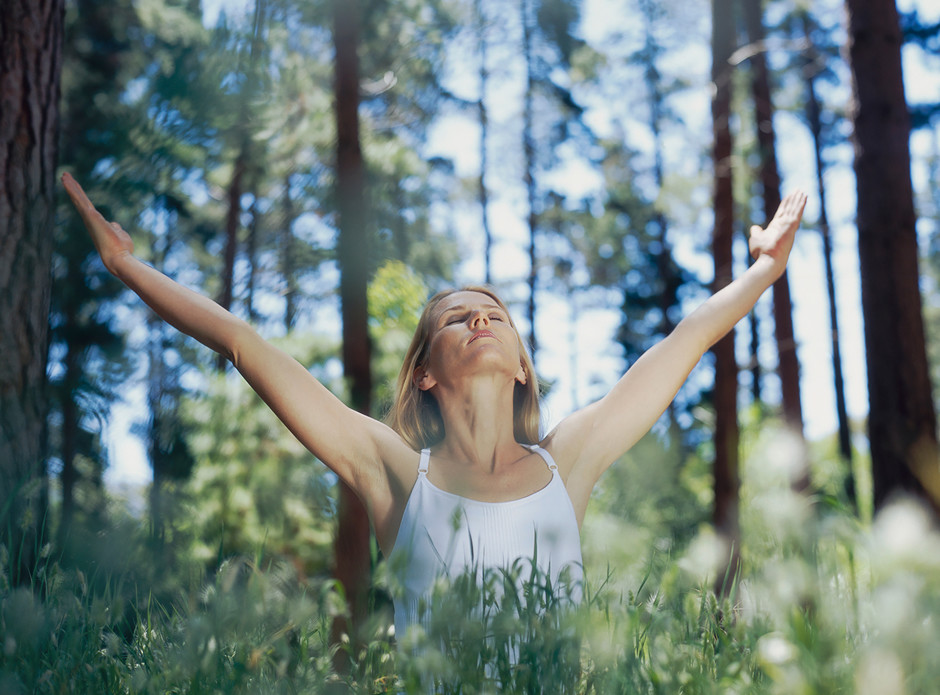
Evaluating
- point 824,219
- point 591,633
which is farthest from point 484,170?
point 591,633

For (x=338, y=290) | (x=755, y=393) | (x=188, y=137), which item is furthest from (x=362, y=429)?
(x=755, y=393)

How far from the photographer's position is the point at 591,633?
1126mm

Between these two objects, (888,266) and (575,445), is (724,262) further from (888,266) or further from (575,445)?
(575,445)

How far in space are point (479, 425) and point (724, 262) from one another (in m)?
7.03

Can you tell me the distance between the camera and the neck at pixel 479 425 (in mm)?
2381

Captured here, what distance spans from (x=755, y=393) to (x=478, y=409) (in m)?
17.2

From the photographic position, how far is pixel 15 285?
2.96 metres

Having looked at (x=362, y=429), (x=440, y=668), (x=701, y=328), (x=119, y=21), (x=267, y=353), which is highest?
(x=119, y=21)

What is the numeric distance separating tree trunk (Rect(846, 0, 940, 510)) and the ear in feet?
11.5

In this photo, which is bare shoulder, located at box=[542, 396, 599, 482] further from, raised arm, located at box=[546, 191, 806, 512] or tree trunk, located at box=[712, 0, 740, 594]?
tree trunk, located at box=[712, 0, 740, 594]

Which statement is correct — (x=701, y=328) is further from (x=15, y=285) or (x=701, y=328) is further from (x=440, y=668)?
(x=15, y=285)

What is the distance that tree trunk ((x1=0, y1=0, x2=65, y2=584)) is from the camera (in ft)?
9.54

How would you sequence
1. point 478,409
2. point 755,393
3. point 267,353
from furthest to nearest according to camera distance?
point 755,393 < point 478,409 < point 267,353

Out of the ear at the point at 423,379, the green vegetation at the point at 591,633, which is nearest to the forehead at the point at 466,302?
the ear at the point at 423,379
